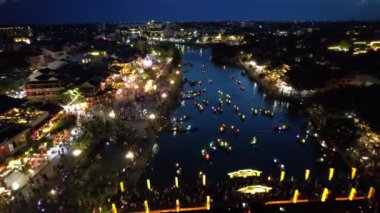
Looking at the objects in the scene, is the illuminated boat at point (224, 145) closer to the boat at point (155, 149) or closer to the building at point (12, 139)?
the boat at point (155, 149)

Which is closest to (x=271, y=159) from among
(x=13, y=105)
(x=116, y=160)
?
(x=116, y=160)

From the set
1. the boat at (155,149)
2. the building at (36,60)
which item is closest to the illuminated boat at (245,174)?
the boat at (155,149)

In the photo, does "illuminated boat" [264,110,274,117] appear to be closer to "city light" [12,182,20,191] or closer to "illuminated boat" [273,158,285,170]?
"illuminated boat" [273,158,285,170]

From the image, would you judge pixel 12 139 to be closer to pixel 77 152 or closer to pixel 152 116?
pixel 77 152

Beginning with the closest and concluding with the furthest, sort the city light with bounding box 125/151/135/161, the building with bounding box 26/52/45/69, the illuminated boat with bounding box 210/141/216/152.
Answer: the city light with bounding box 125/151/135/161
the illuminated boat with bounding box 210/141/216/152
the building with bounding box 26/52/45/69

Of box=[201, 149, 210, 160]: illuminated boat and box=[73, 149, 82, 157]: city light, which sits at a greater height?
box=[73, 149, 82, 157]: city light

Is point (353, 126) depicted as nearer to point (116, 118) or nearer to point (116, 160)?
point (116, 160)

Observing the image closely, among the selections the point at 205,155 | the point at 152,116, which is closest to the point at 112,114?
the point at 152,116

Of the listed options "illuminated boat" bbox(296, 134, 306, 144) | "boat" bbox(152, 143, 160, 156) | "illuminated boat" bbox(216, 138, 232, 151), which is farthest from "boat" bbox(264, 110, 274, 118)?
"boat" bbox(152, 143, 160, 156)
